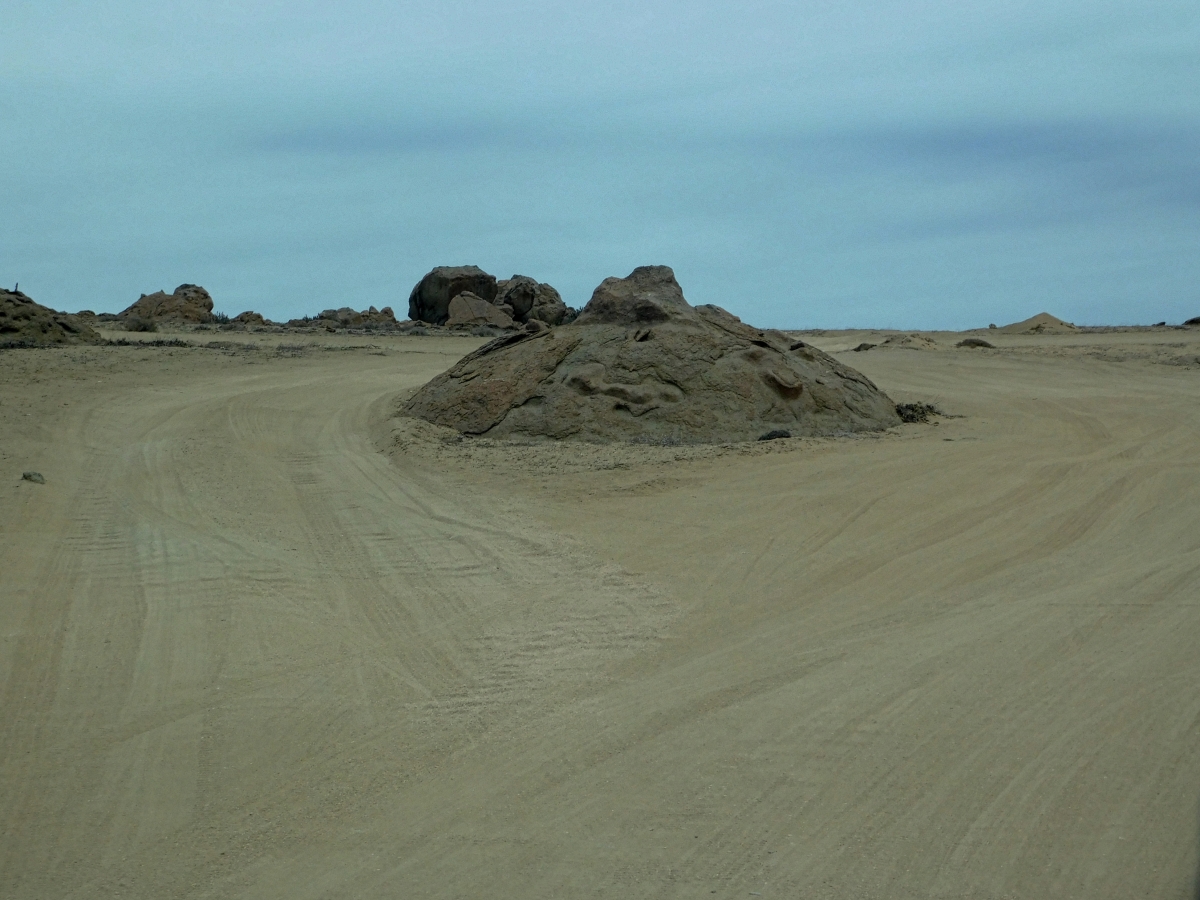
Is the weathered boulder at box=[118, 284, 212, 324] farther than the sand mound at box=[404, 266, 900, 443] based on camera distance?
Yes

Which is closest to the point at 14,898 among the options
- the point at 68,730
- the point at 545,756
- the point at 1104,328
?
the point at 68,730

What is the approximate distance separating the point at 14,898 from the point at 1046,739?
3969 mm

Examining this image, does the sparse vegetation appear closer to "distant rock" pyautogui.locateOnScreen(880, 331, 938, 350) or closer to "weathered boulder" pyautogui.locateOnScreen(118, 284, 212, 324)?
"distant rock" pyautogui.locateOnScreen(880, 331, 938, 350)

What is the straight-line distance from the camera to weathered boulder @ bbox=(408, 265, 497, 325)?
114ft

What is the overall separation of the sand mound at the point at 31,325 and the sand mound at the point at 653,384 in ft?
32.8

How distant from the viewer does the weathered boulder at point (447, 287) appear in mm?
34750

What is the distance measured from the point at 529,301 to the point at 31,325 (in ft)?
56.8

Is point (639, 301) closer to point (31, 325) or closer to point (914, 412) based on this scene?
point (914, 412)

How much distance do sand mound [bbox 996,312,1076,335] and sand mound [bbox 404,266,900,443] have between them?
1964 centimetres

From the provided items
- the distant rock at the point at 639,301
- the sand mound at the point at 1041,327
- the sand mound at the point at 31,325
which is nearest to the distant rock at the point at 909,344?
the sand mound at the point at 1041,327

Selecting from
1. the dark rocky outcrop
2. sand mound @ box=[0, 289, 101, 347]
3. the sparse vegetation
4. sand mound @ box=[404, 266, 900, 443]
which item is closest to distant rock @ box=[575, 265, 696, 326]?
sand mound @ box=[404, 266, 900, 443]

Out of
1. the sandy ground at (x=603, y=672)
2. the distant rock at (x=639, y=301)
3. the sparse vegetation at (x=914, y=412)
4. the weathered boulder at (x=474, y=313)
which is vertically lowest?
the sandy ground at (x=603, y=672)

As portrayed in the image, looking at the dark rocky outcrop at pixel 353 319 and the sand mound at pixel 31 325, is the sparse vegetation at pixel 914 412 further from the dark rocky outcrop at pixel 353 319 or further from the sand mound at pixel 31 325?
the dark rocky outcrop at pixel 353 319

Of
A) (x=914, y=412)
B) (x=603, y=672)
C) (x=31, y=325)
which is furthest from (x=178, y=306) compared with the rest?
(x=603, y=672)
